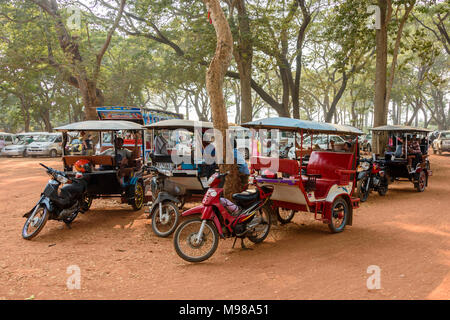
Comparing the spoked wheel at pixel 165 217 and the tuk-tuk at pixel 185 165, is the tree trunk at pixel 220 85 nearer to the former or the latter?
the tuk-tuk at pixel 185 165

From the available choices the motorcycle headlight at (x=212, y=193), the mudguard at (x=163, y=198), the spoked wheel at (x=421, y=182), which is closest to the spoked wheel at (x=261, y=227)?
the motorcycle headlight at (x=212, y=193)

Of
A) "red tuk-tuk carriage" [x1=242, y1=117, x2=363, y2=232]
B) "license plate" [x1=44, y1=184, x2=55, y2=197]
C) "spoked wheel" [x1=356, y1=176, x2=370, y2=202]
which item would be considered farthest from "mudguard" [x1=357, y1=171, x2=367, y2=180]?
"license plate" [x1=44, y1=184, x2=55, y2=197]

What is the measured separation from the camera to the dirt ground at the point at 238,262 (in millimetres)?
4230

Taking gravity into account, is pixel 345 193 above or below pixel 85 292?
above

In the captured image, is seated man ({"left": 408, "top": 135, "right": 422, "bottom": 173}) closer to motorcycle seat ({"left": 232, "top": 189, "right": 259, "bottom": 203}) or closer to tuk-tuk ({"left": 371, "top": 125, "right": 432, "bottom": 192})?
tuk-tuk ({"left": 371, "top": 125, "right": 432, "bottom": 192})

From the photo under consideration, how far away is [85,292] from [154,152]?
16.8 feet

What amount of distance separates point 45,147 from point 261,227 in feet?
78.5

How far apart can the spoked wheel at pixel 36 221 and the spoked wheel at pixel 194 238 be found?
107 inches

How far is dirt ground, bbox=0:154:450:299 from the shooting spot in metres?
4.23

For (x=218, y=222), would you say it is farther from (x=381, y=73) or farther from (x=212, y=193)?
(x=381, y=73)

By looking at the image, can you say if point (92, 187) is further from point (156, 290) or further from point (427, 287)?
point (427, 287)

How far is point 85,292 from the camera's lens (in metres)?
4.21

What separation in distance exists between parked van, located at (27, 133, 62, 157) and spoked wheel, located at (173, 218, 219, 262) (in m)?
24.0
